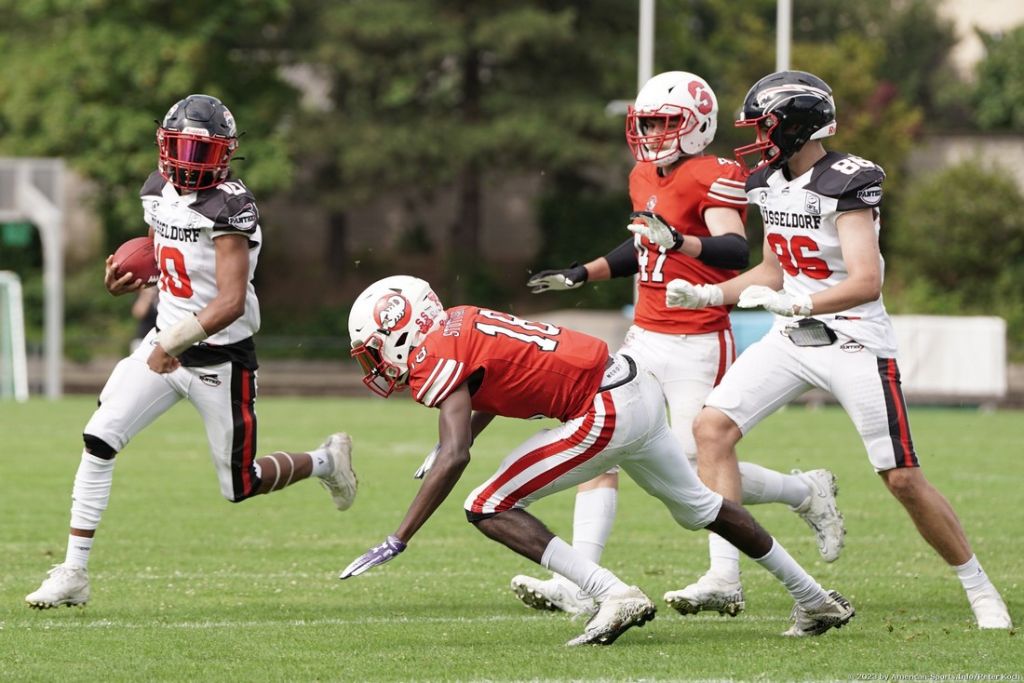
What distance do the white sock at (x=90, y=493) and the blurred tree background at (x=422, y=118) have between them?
888 inches

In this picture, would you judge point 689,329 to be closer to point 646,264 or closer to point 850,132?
point 646,264

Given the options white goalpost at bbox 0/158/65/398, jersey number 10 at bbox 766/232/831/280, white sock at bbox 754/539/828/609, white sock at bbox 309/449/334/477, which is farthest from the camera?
white goalpost at bbox 0/158/65/398

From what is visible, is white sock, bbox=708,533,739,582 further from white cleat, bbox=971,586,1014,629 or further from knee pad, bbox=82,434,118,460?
knee pad, bbox=82,434,118,460

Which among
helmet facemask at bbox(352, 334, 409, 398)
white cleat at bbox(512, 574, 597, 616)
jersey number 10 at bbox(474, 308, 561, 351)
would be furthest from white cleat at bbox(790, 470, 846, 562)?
helmet facemask at bbox(352, 334, 409, 398)

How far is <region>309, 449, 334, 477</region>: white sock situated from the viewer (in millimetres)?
7363

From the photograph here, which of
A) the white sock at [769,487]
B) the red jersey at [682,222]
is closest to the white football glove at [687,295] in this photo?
the red jersey at [682,222]

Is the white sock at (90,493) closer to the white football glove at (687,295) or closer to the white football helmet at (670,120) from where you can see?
the white football glove at (687,295)

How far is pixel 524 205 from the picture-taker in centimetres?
3825

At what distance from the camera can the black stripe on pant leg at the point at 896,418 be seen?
6.18m

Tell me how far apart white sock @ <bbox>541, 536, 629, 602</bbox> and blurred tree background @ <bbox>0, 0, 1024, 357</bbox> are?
22.9 metres

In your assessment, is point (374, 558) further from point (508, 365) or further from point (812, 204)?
point (812, 204)

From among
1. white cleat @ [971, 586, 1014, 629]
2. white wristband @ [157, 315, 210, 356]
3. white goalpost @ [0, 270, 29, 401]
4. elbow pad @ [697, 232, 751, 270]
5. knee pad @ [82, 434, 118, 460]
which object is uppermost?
elbow pad @ [697, 232, 751, 270]

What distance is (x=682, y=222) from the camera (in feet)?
22.4

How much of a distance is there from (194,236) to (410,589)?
1741 millimetres
